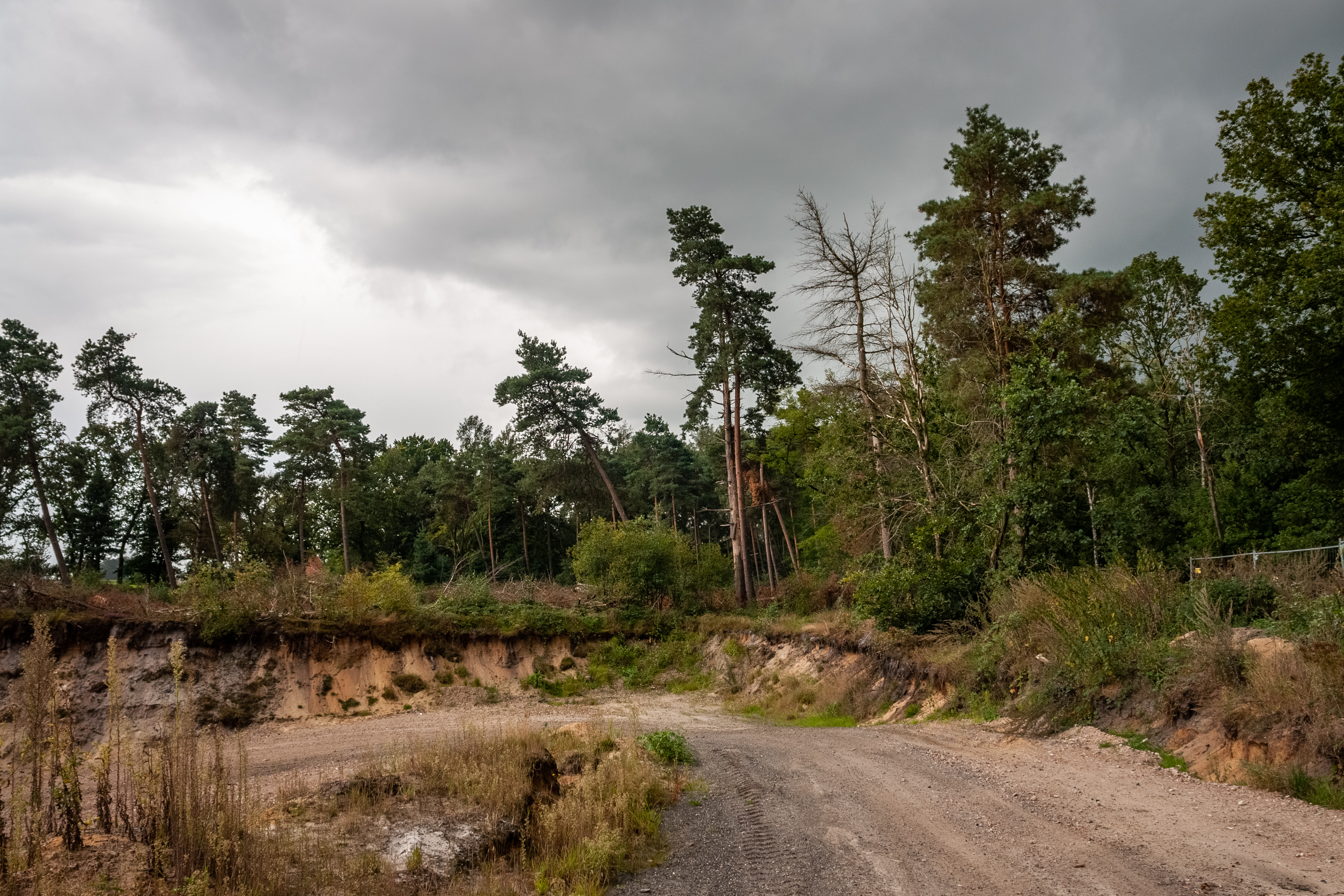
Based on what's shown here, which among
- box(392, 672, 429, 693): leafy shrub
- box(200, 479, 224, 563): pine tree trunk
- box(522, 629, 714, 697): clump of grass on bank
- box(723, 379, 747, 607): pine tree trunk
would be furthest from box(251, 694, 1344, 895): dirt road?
box(200, 479, 224, 563): pine tree trunk

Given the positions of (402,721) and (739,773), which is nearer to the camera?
(739,773)

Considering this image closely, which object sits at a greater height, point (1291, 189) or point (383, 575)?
point (1291, 189)

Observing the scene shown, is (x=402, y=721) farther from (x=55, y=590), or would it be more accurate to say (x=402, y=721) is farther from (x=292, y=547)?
(x=292, y=547)

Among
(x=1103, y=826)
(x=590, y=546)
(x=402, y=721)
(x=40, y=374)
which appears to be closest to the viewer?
(x=1103, y=826)

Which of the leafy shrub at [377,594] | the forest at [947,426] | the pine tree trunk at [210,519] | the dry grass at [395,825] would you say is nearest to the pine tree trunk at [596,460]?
the forest at [947,426]

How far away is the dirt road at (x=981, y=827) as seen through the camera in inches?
220

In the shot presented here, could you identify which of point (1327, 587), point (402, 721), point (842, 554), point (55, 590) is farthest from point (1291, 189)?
point (55, 590)

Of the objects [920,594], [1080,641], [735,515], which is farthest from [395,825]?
[735,515]

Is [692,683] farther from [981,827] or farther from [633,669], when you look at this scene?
[981,827]

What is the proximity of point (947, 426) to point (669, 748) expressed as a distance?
11.6 meters

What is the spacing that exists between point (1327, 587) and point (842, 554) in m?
24.5

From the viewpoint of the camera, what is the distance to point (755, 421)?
1268 inches

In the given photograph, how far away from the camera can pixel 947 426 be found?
18.5m

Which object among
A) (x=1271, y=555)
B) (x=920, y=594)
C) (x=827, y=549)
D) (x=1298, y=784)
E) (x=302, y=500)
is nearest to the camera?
(x=1298, y=784)
